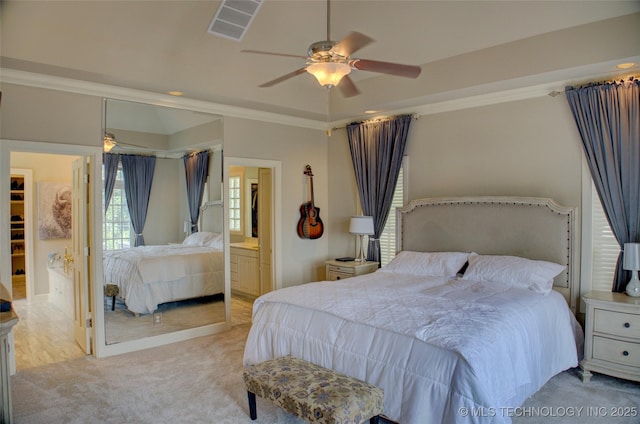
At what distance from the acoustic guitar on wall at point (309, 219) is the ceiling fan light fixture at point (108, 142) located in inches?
101

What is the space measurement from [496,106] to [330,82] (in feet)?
8.00

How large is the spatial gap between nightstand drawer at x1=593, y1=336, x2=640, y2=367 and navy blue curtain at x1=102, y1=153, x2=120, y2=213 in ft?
15.7

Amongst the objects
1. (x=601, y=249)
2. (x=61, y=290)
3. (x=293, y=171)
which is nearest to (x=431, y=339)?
(x=601, y=249)

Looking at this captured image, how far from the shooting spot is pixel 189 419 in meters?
3.06

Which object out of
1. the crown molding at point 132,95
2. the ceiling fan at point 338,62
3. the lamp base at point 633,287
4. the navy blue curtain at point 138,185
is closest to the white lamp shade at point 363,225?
the crown molding at point 132,95

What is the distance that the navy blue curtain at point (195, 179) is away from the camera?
198 inches

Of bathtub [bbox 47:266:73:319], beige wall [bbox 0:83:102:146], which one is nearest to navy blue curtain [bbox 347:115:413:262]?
beige wall [bbox 0:83:102:146]

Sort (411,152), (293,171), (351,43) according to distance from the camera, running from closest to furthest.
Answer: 1. (351,43)
2. (411,152)
3. (293,171)

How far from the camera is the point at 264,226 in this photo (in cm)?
620

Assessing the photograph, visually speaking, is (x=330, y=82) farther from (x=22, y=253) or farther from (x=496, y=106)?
(x=22, y=253)

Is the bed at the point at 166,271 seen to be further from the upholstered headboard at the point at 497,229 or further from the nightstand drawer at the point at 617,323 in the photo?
the nightstand drawer at the point at 617,323

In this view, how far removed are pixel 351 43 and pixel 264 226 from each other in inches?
149

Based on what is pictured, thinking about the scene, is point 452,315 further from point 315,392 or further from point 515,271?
point 515,271

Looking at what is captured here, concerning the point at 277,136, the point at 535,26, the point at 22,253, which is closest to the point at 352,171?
the point at 277,136
